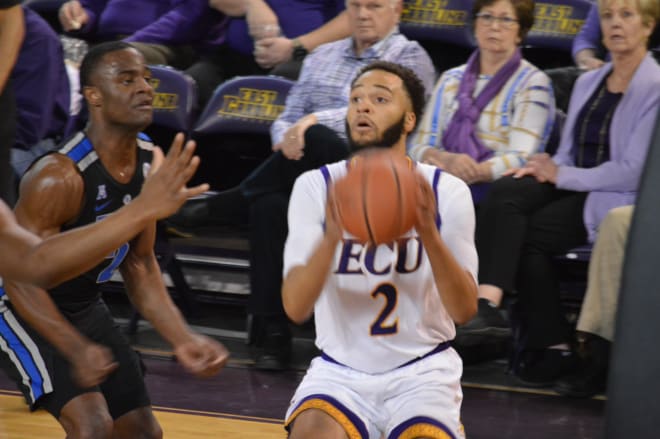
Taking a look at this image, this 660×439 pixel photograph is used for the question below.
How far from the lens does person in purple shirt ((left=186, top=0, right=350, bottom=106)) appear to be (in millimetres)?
6246

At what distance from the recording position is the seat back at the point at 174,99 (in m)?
6.14

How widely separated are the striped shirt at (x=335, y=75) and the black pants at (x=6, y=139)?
4.38 ft

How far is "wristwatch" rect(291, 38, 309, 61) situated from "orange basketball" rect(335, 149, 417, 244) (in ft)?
11.8

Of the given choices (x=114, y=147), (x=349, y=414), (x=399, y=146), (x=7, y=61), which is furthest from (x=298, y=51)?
(x=349, y=414)

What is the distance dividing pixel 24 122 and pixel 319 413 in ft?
11.5

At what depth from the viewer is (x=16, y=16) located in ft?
15.5

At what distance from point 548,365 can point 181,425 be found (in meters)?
1.66

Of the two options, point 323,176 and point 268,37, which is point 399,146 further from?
point 268,37

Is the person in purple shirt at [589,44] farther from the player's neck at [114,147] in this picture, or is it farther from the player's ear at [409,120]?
the player's neck at [114,147]

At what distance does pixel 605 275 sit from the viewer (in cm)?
473

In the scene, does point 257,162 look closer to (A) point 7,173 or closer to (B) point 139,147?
(A) point 7,173

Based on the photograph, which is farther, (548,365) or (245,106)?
(245,106)

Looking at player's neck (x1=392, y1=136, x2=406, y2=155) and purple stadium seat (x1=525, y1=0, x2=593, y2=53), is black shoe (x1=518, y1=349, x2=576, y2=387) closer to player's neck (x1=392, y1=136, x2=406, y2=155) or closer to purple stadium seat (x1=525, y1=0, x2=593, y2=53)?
purple stadium seat (x1=525, y1=0, x2=593, y2=53)

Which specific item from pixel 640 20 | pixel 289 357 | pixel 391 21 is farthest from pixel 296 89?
pixel 640 20
